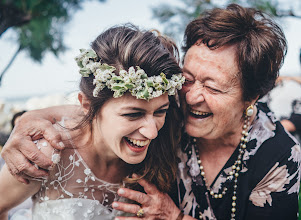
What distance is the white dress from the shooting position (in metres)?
2.61

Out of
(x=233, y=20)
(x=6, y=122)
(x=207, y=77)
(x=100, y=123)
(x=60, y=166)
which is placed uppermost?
(x=233, y=20)

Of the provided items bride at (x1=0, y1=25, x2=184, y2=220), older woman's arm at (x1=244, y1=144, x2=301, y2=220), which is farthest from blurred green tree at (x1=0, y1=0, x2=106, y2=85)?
older woman's arm at (x1=244, y1=144, x2=301, y2=220)

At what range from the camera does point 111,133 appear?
7.57 feet

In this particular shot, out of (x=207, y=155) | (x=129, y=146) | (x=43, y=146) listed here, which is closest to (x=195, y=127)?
(x=207, y=155)

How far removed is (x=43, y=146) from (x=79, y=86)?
21.9 inches

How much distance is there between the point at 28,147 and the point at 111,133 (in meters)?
0.61

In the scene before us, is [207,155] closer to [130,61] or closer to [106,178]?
[106,178]

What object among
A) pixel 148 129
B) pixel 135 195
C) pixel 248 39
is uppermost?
pixel 248 39

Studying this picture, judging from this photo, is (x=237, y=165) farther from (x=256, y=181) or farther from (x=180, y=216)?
(x=180, y=216)

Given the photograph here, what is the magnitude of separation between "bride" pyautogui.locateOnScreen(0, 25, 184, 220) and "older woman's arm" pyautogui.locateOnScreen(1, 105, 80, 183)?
3.3 inches

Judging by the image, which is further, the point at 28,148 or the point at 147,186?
the point at 147,186

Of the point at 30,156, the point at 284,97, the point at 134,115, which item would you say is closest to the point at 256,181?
the point at 134,115

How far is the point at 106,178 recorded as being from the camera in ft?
9.20

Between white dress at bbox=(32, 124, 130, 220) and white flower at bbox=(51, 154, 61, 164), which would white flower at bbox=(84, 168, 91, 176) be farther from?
white flower at bbox=(51, 154, 61, 164)
